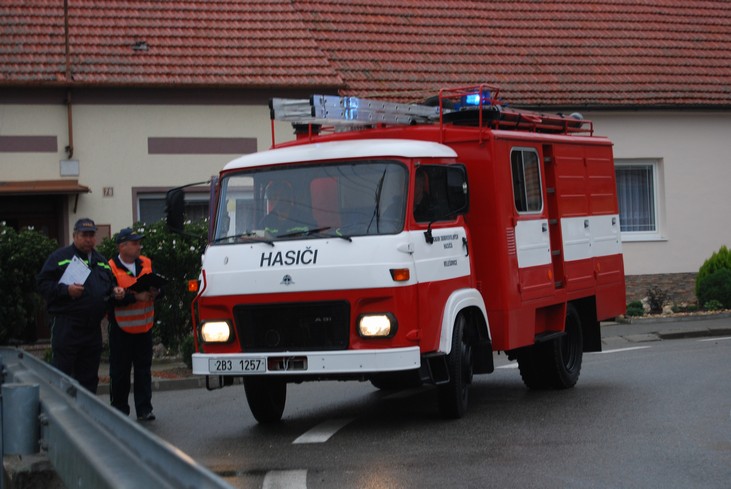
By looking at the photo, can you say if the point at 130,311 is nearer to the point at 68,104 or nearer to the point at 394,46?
the point at 68,104

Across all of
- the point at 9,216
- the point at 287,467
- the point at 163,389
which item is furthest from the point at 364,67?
the point at 287,467

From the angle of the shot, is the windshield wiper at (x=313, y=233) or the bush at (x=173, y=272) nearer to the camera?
the windshield wiper at (x=313, y=233)

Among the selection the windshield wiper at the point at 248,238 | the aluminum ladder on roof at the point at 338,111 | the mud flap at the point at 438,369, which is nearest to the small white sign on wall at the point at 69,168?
the aluminum ladder on roof at the point at 338,111

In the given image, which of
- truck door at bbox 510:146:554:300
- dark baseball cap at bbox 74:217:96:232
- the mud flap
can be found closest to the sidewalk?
dark baseball cap at bbox 74:217:96:232

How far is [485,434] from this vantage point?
9.63 m

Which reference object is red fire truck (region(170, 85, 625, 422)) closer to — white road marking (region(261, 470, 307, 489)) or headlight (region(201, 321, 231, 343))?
headlight (region(201, 321, 231, 343))

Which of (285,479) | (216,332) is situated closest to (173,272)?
(216,332)

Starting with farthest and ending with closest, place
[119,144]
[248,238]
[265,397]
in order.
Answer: [119,144]
[265,397]
[248,238]

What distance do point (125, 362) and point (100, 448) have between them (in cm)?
678

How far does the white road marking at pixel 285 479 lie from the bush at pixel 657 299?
15.6 m

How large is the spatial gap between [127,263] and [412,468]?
408 cm

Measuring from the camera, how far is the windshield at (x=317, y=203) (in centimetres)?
985

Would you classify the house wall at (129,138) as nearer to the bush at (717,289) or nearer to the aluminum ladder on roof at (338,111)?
the bush at (717,289)

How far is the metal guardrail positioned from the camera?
12.5 ft
